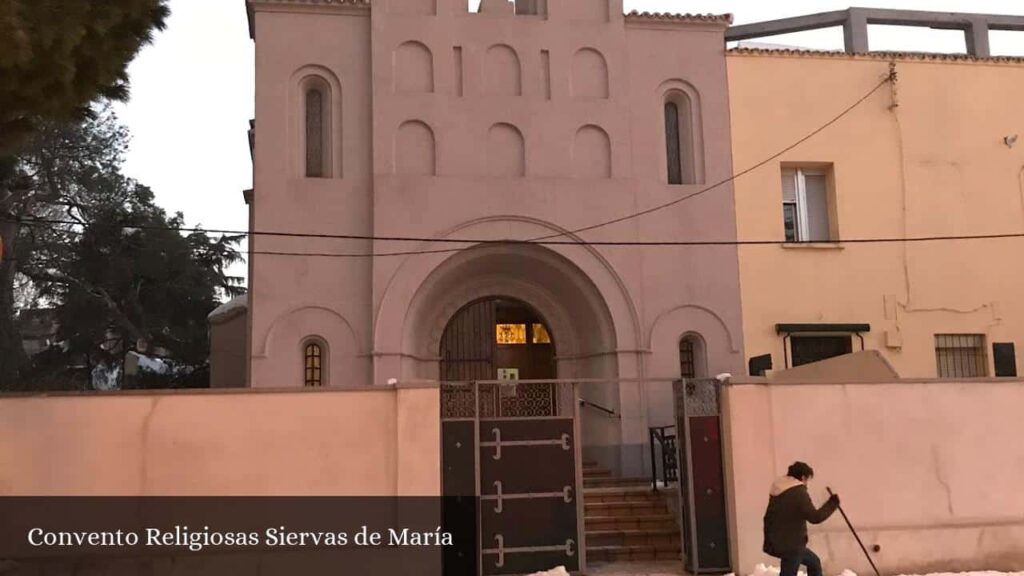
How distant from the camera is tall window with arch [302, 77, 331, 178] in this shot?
16.4 m

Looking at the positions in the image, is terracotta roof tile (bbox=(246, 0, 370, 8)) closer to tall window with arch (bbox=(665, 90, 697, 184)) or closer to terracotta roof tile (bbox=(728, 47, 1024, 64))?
tall window with arch (bbox=(665, 90, 697, 184))

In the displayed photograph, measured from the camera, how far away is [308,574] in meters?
10.9

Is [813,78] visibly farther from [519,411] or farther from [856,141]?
[519,411]

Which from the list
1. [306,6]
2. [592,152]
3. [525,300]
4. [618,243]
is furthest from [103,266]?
[618,243]

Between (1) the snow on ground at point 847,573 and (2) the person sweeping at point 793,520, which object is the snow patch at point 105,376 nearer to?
(1) the snow on ground at point 847,573

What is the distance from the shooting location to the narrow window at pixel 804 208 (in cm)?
1767

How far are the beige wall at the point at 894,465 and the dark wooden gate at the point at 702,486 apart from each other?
179 mm

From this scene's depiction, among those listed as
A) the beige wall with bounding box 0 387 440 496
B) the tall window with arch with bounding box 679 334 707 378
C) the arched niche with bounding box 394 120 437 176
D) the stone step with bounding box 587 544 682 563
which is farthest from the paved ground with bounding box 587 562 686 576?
the arched niche with bounding box 394 120 437 176

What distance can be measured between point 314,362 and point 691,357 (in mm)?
6170

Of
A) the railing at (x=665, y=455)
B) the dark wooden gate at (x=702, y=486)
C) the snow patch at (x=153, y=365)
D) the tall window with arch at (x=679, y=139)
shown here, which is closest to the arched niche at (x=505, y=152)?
the tall window with arch at (x=679, y=139)

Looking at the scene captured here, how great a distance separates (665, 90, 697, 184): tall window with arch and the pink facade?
55 mm

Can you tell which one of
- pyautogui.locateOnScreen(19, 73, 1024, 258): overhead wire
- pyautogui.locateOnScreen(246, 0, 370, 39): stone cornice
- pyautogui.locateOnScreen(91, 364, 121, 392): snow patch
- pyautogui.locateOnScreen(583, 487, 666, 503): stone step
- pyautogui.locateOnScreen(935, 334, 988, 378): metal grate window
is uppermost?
pyautogui.locateOnScreen(246, 0, 370, 39): stone cornice

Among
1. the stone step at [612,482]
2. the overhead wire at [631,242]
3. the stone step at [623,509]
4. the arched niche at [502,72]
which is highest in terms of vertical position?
the arched niche at [502,72]

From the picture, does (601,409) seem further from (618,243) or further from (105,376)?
(105,376)
